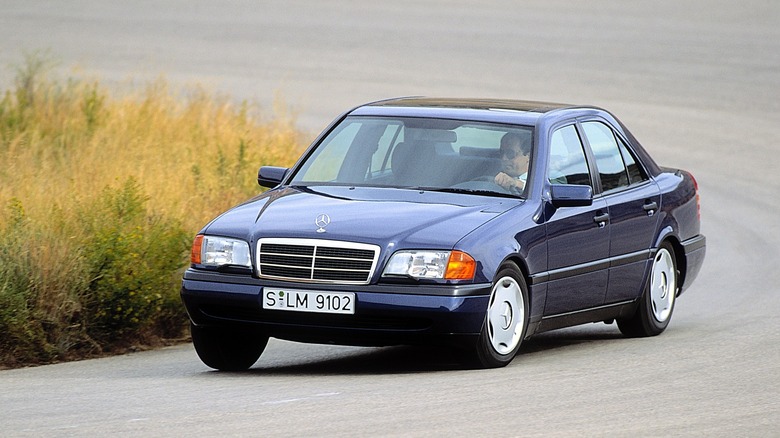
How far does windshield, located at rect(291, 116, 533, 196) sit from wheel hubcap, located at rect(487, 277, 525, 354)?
787 mm

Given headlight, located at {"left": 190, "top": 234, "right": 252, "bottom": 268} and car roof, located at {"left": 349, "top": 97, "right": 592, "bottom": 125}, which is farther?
car roof, located at {"left": 349, "top": 97, "right": 592, "bottom": 125}

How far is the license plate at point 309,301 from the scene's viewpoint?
8641mm

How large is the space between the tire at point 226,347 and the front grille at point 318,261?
17.2 inches

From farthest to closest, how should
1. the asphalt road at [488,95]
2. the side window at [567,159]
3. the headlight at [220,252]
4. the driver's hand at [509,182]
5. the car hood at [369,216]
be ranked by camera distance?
the side window at [567,159], the driver's hand at [509,182], the headlight at [220,252], the car hood at [369,216], the asphalt road at [488,95]

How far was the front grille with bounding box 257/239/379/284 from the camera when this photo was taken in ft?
28.5

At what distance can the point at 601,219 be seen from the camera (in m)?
10.3

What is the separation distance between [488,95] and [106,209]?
18182 millimetres

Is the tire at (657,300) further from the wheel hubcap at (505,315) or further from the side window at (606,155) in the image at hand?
the wheel hubcap at (505,315)

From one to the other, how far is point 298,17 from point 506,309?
33865mm

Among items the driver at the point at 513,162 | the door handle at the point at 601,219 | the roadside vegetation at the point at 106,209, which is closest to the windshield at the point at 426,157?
the driver at the point at 513,162

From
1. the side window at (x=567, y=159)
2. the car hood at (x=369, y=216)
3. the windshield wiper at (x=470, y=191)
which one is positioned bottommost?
the car hood at (x=369, y=216)

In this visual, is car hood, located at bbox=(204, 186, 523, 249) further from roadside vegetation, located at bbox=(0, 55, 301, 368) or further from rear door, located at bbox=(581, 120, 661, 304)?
roadside vegetation, located at bbox=(0, 55, 301, 368)

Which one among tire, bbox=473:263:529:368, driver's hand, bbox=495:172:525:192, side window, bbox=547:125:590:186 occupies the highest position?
side window, bbox=547:125:590:186

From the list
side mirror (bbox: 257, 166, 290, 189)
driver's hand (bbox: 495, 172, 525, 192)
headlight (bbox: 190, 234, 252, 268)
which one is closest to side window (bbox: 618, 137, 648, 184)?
driver's hand (bbox: 495, 172, 525, 192)
